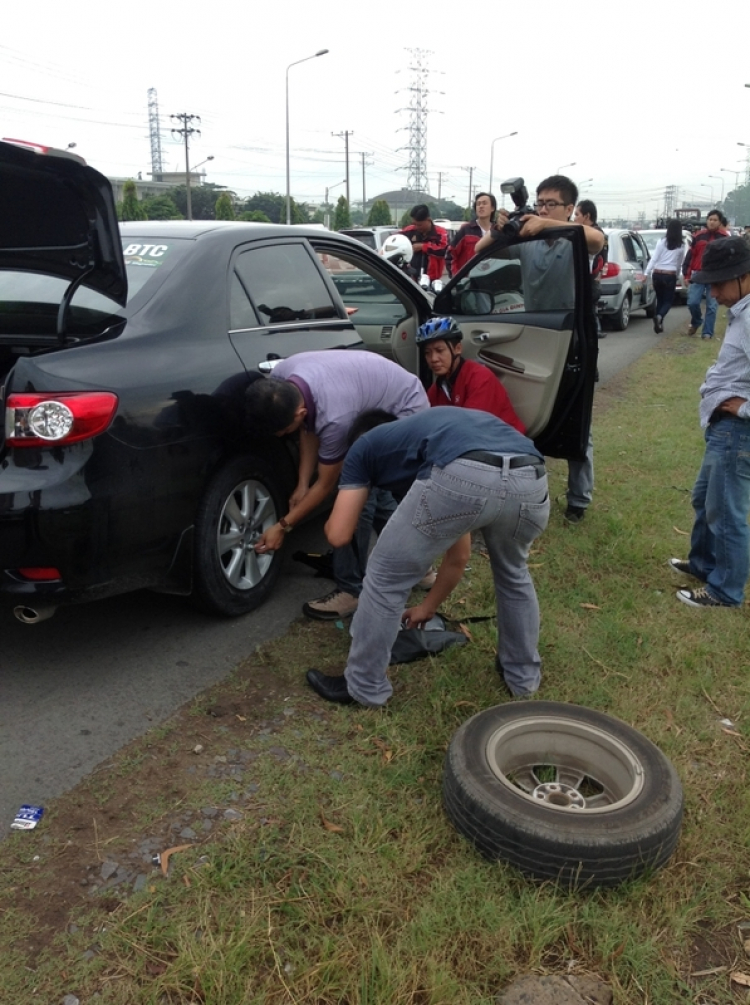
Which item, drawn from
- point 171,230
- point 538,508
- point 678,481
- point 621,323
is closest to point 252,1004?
point 538,508

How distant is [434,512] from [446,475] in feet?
0.44

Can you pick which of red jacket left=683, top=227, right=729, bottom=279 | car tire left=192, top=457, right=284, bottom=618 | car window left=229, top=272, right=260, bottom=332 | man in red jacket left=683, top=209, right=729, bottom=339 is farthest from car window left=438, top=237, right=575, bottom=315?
red jacket left=683, top=227, right=729, bottom=279

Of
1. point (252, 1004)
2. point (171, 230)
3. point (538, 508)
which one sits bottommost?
point (252, 1004)

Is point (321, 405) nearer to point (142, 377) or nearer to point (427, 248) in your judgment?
point (142, 377)

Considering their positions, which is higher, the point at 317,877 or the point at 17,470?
the point at 17,470

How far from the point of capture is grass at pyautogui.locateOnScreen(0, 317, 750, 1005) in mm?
2033

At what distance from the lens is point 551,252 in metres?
4.55

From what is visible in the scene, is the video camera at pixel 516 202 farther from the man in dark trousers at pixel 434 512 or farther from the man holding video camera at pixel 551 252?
the man in dark trousers at pixel 434 512

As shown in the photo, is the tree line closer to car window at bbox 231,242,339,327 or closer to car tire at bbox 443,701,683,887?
A: car window at bbox 231,242,339,327

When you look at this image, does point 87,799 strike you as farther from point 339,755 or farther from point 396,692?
point 396,692

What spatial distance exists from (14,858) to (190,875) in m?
0.51

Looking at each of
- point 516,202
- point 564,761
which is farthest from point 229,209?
point 564,761

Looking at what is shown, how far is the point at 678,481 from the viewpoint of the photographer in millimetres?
6250

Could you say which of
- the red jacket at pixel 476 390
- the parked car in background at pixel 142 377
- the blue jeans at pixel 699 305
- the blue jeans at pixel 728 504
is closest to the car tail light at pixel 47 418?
the parked car in background at pixel 142 377
